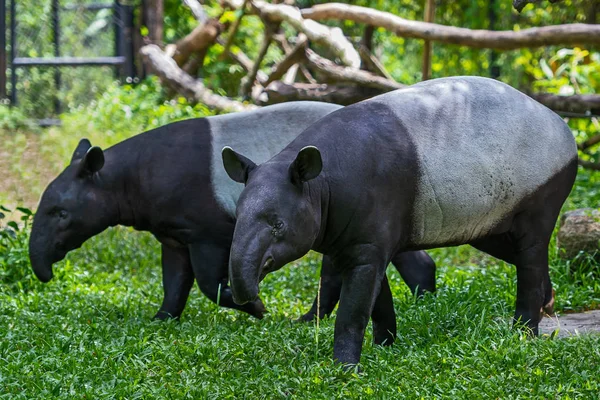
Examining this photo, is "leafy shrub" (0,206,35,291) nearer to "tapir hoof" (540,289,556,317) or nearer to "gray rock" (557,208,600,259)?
"tapir hoof" (540,289,556,317)

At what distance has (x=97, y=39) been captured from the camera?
611 inches

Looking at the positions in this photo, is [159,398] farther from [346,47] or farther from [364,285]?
[346,47]

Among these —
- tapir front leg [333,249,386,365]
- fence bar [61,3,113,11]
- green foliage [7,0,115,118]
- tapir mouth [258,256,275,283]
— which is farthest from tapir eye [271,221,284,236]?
fence bar [61,3,113,11]

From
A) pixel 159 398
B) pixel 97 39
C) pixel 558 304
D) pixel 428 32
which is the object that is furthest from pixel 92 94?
pixel 159 398

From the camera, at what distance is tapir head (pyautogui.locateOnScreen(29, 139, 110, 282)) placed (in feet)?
20.0

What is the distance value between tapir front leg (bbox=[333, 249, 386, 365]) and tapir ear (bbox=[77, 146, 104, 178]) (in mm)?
2145


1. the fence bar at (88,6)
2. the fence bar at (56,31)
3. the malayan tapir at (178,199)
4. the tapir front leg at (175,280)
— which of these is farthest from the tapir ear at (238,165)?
the fence bar at (56,31)

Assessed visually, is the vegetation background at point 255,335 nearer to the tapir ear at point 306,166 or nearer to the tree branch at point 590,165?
the tree branch at point 590,165

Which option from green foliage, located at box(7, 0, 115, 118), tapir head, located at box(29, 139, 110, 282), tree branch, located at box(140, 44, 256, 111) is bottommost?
green foliage, located at box(7, 0, 115, 118)

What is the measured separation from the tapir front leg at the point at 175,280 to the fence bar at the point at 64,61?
29.2ft

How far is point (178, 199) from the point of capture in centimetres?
595

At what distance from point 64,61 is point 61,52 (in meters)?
0.93

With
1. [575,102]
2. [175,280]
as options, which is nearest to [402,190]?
[175,280]

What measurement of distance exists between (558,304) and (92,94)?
34.5 feet
